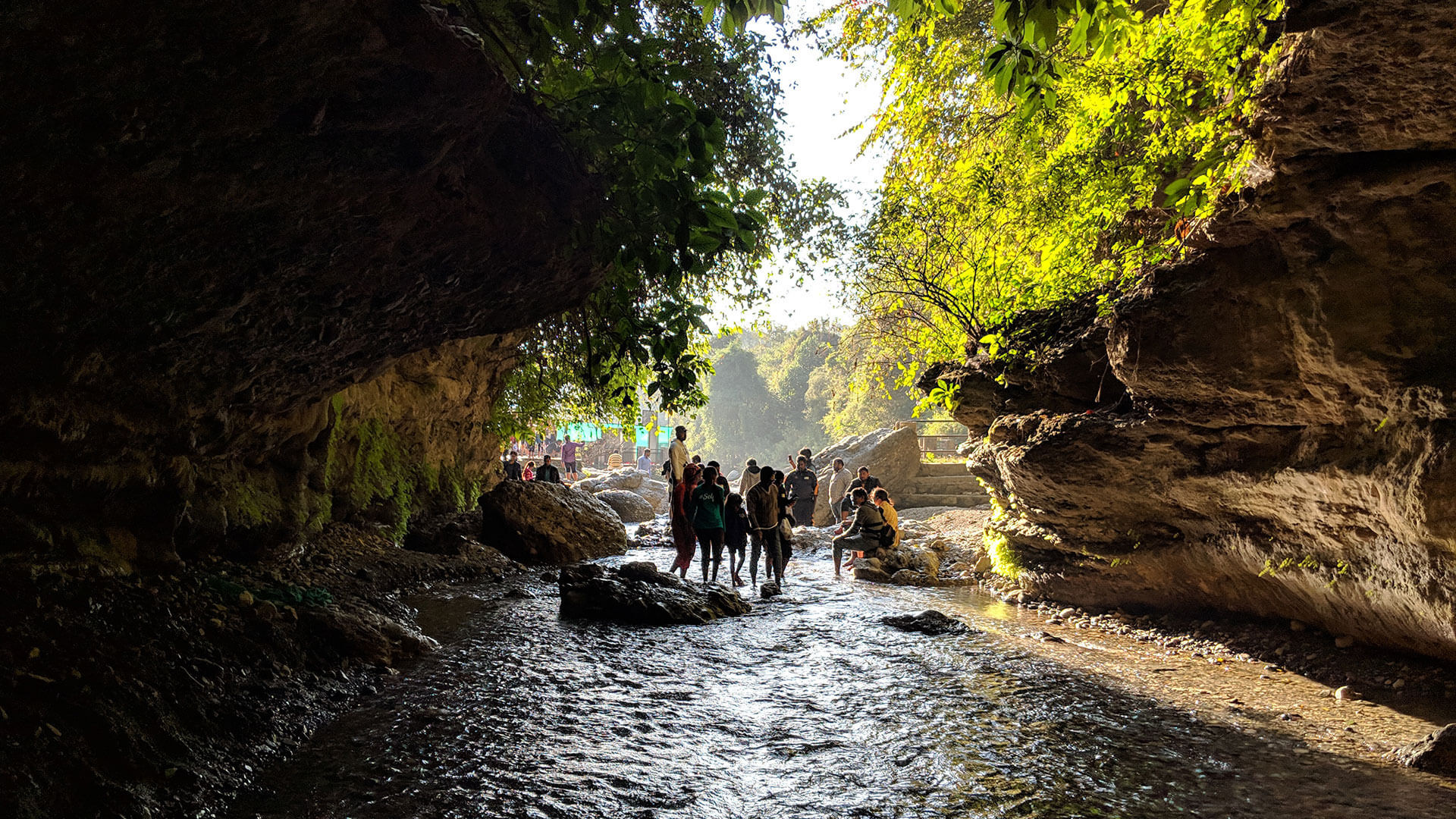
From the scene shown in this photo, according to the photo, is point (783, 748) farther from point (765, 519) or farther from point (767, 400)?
point (767, 400)

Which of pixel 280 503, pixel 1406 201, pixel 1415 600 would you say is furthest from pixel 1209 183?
pixel 280 503

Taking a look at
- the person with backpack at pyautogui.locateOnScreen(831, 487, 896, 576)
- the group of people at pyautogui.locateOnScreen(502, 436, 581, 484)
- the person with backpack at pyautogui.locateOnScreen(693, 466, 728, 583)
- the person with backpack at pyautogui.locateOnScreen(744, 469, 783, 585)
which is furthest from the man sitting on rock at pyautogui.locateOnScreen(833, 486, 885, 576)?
the group of people at pyautogui.locateOnScreen(502, 436, 581, 484)

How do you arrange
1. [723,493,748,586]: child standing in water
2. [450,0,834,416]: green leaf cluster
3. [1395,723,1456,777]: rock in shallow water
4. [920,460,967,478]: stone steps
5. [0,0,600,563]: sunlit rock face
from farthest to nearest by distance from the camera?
1. [920,460,967,478]: stone steps
2. [723,493,748,586]: child standing in water
3. [1395,723,1456,777]: rock in shallow water
4. [450,0,834,416]: green leaf cluster
5. [0,0,600,563]: sunlit rock face

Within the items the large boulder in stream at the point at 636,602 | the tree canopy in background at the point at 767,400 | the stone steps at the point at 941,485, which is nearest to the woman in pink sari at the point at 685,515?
the large boulder in stream at the point at 636,602

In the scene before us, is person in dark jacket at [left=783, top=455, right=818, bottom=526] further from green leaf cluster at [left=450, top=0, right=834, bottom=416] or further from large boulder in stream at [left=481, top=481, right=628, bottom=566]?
green leaf cluster at [left=450, top=0, right=834, bottom=416]

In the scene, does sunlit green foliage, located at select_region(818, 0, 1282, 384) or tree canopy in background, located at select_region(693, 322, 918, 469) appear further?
tree canopy in background, located at select_region(693, 322, 918, 469)

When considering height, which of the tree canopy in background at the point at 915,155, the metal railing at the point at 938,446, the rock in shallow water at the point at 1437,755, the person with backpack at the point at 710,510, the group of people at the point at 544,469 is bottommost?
the rock in shallow water at the point at 1437,755

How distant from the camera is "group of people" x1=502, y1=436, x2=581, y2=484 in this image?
18562 millimetres

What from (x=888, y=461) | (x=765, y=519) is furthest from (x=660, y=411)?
(x=888, y=461)

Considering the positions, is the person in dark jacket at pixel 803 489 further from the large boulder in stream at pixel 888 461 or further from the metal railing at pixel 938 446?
the metal railing at pixel 938 446

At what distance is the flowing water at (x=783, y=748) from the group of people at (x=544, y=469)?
29.9 feet

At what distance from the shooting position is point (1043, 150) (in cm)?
927

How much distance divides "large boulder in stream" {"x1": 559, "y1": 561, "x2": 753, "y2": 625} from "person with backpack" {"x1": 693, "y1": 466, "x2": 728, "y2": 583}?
159cm

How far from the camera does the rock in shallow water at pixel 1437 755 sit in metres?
4.27
